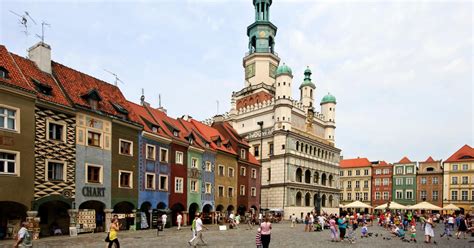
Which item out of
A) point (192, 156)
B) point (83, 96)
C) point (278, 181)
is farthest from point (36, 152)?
point (278, 181)

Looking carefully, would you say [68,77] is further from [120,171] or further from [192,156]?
[192,156]

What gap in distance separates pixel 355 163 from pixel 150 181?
71.8 metres

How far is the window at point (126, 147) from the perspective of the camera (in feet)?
98.5

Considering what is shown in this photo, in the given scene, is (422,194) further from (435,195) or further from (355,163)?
(355,163)

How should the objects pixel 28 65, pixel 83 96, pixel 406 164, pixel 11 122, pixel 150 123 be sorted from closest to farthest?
1. pixel 11 122
2. pixel 28 65
3. pixel 83 96
4. pixel 150 123
5. pixel 406 164

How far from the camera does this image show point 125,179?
30344mm

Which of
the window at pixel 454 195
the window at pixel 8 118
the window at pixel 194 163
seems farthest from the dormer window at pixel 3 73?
the window at pixel 454 195

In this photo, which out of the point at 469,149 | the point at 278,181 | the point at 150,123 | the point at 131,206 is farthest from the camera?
the point at 469,149

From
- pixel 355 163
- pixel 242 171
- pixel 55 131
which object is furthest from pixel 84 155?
pixel 355 163

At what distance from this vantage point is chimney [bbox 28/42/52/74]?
2723cm

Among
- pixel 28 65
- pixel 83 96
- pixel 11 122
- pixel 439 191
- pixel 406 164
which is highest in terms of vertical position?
pixel 28 65

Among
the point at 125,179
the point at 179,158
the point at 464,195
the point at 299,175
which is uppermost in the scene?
the point at 179,158

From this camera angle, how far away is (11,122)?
2208cm

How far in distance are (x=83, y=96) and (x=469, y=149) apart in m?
80.8
